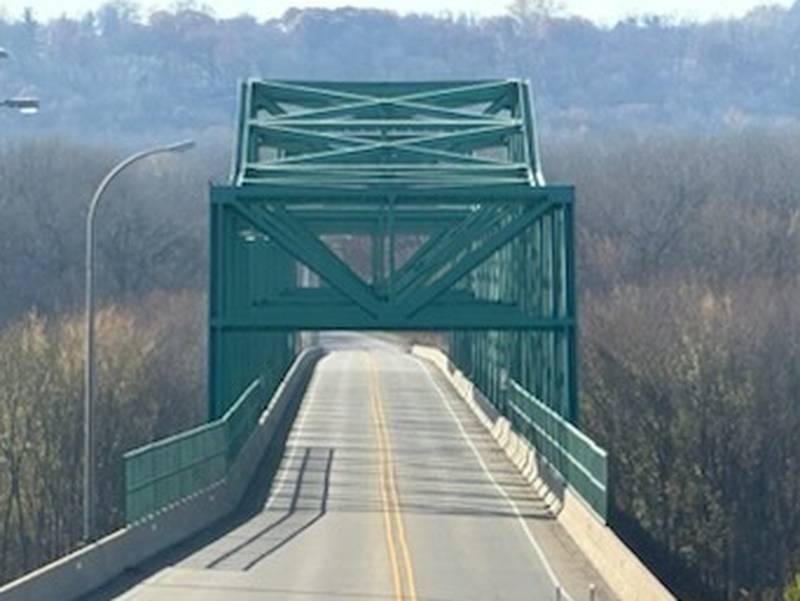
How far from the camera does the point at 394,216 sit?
56500 millimetres

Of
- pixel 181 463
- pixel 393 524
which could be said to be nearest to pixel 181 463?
pixel 181 463

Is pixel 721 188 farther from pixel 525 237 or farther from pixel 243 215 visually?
pixel 243 215

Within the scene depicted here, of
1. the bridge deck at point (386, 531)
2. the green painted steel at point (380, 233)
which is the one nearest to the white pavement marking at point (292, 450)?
the bridge deck at point (386, 531)

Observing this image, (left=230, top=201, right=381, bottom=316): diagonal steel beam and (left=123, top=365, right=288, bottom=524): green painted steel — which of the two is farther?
(left=230, top=201, right=381, bottom=316): diagonal steel beam

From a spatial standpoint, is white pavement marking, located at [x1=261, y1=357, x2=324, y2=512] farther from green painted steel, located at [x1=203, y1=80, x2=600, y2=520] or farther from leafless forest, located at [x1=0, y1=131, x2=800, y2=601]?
leafless forest, located at [x1=0, y1=131, x2=800, y2=601]

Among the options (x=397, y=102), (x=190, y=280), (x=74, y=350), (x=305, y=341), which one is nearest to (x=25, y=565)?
(x=74, y=350)

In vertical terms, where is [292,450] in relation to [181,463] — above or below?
below

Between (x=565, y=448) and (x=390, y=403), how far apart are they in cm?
3454

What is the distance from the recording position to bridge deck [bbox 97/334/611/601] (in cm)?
3019

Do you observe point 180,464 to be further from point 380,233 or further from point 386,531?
point 380,233

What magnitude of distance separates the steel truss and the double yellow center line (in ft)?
11.6

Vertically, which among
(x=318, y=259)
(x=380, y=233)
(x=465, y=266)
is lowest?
(x=465, y=266)

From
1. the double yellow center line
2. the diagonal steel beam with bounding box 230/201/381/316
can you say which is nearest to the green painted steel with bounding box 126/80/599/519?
the diagonal steel beam with bounding box 230/201/381/316

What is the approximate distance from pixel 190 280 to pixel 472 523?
77427 mm
